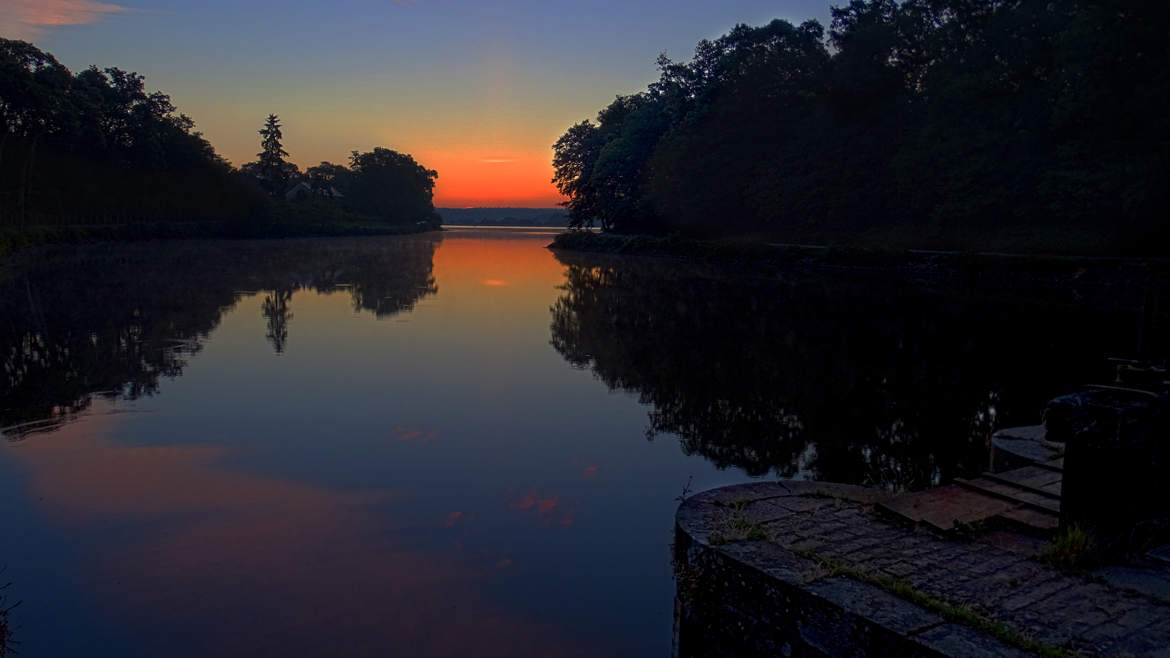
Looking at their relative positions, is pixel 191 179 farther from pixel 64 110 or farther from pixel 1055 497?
pixel 1055 497

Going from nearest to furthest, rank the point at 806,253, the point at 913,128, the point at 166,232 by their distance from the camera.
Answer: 1. the point at 806,253
2. the point at 913,128
3. the point at 166,232

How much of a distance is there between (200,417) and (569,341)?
868 centimetres

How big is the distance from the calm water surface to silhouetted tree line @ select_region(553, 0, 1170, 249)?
15810 mm

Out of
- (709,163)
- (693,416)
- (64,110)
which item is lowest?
(693,416)

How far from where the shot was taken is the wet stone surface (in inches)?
155

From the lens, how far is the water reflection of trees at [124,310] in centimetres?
1198

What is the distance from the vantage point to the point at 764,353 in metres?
15.7

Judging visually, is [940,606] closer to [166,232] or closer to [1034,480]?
[1034,480]

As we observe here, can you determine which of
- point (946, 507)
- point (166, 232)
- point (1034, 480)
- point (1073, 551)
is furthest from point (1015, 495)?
point (166, 232)

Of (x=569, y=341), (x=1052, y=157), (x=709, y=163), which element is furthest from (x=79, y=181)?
(x=1052, y=157)

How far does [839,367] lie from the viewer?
46.8 feet

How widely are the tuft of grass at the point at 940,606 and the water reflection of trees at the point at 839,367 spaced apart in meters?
3.69

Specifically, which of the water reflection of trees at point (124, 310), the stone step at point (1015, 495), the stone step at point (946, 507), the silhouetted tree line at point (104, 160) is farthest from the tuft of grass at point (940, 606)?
the silhouetted tree line at point (104, 160)

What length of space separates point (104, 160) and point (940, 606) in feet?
285
